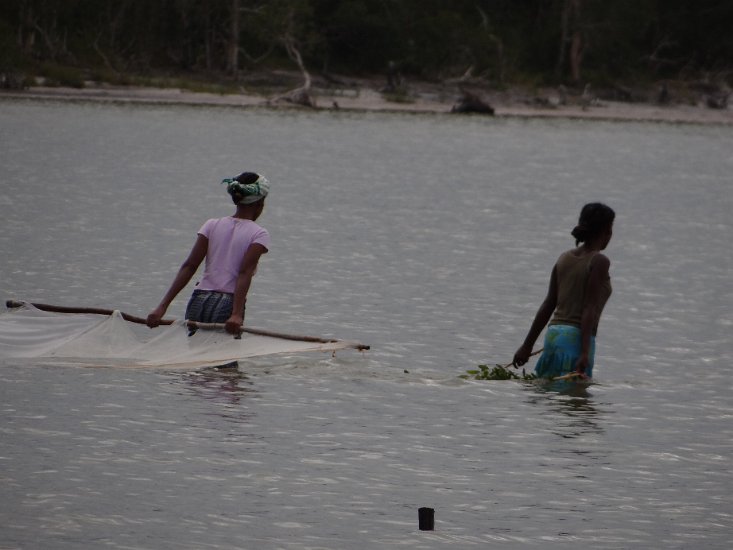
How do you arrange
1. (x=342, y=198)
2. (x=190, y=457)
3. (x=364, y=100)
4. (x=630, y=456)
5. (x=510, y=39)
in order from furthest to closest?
(x=510, y=39)
(x=364, y=100)
(x=342, y=198)
(x=630, y=456)
(x=190, y=457)

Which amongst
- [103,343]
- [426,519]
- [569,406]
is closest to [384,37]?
[569,406]

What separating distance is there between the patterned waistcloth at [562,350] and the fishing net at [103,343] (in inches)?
46.4

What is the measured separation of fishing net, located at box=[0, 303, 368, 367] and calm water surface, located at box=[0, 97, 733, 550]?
0.89ft

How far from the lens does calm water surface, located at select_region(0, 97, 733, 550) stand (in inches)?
306

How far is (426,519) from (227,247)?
9.50 feet

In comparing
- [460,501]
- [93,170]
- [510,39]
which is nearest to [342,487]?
[460,501]

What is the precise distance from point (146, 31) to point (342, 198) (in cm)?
3502

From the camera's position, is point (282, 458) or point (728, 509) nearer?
point (728, 509)

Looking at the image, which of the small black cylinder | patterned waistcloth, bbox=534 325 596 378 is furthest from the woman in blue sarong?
the small black cylinder

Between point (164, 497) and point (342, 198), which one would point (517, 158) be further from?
point (164, 497)

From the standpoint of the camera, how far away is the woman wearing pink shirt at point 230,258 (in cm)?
966

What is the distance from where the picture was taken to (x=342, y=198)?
31250mm

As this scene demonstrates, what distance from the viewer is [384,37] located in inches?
2616

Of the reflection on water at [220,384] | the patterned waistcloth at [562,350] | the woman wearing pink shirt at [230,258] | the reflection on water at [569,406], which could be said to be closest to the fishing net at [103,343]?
the woman wearing pink shirt at [230,258]
